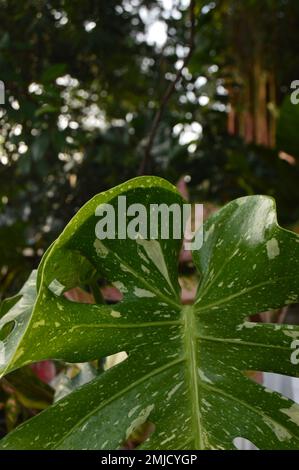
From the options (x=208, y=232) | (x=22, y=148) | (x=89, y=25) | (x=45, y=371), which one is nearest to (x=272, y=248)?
(x=208, y=232)

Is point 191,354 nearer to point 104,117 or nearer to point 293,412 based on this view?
point 293,412

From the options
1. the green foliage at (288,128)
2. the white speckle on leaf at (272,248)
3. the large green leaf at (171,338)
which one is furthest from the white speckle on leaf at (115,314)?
the green foliage at (288,128)

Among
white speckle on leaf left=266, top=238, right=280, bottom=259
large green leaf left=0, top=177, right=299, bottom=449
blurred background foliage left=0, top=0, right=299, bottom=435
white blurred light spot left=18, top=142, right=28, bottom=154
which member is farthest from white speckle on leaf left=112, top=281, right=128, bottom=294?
white blurred light spot left=18, top=142, right=28, bottom=154

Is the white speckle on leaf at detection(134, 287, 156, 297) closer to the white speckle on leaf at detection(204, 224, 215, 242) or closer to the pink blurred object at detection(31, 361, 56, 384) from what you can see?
the white speckle on leaf at detection(204, 224, 215, 242)

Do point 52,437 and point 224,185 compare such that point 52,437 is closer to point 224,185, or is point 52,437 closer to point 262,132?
point 224,185

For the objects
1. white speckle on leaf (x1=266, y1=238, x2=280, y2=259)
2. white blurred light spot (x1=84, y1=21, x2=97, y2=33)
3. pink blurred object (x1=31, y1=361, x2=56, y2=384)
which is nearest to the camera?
white speckle on leaf (x1=266, y1=238, x2=280, y2=259)

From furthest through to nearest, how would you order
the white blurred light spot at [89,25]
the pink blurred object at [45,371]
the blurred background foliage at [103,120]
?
1. the white blurred light spot at [89,25]
2. the blurred background foliage at [103,120]
3. the pink blurred object at [45,371]

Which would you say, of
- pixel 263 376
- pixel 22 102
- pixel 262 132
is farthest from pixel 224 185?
pixel 263 376

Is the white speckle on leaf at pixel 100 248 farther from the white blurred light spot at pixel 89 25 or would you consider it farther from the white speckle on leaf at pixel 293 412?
the white blurred light spot at pixel 89 25
